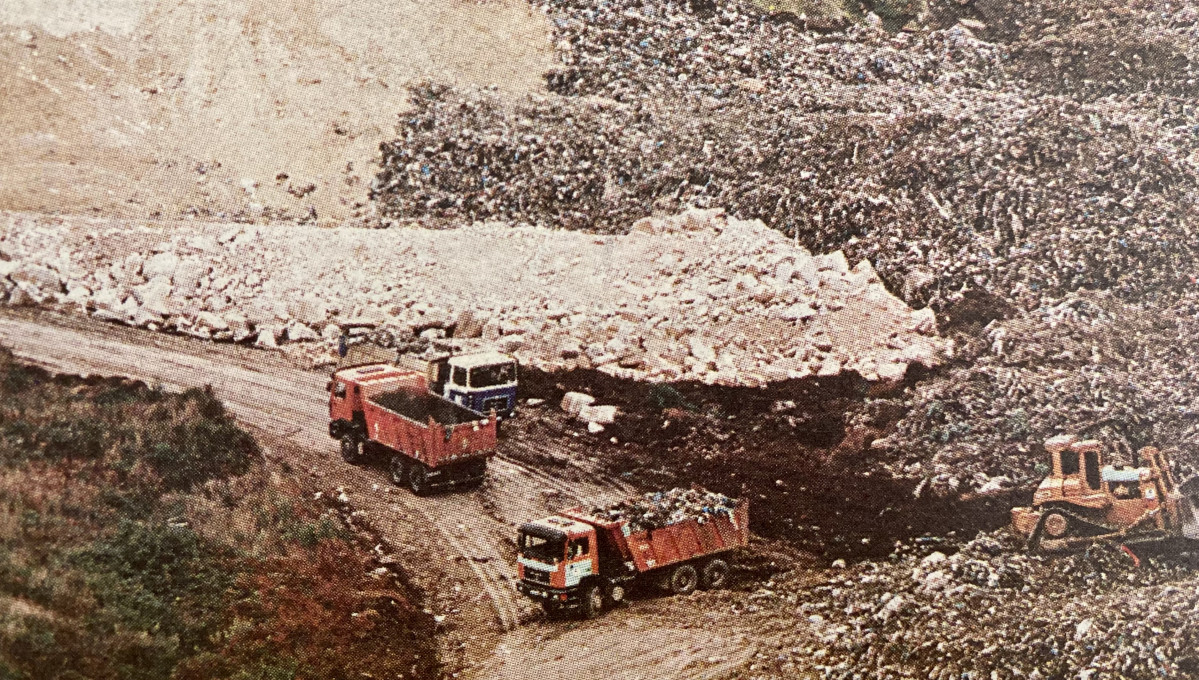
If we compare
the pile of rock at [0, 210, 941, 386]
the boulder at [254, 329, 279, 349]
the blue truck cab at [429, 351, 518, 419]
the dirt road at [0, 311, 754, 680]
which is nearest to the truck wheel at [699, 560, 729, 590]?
the dirt road at [0, 311, 754, 680]

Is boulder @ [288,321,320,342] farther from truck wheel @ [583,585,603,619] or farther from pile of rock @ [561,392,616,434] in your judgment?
truck wheel @ [583,585,603,619]

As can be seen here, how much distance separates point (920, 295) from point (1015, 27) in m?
1.68

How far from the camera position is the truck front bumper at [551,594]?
18.9ft

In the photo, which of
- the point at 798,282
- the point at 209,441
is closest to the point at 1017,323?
the point at 798,282

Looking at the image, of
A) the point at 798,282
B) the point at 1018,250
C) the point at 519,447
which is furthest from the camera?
the point at 1018,250

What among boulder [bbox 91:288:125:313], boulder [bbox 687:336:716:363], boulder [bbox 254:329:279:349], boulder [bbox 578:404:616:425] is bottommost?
boulder [bbox 578:404:616:425]

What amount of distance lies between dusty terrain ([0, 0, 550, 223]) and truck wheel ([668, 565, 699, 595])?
228 centimetres

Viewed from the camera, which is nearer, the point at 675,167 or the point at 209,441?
the point at 209,441

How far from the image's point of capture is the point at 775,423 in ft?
20.5

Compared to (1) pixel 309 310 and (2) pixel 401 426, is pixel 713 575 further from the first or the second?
(1) pixel 309 310

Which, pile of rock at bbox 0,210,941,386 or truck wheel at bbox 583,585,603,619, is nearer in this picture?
pile of rock at bbox 0,210,941,386

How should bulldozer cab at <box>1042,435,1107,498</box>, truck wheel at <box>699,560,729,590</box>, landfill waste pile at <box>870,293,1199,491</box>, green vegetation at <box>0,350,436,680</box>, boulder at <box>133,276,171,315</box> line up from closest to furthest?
green vegetation at <box>0,350,436,680</box> → boulder at <box>133,276,171,315</box> → truck wheel at <box>699,560,729,590</box> → landfill waste pile at <box>870,293,1199,491</box> → bulldozer cab at <box>1042,435,1107,498</box>

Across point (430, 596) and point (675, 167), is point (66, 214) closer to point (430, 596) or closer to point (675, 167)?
point (430, 596)

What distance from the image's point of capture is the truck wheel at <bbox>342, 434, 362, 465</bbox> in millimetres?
5816
